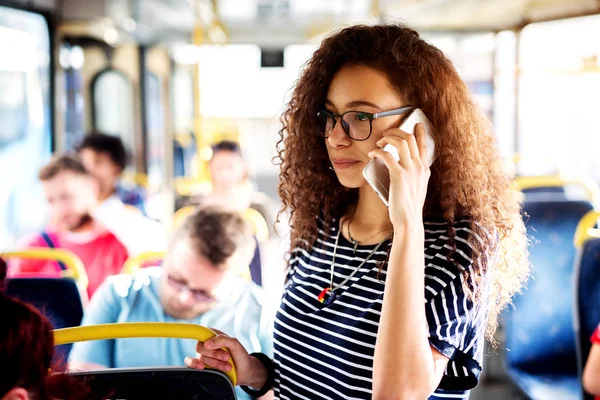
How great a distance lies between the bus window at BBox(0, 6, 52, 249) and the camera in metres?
Result: 3.70

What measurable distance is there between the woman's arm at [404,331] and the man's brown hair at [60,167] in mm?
2678

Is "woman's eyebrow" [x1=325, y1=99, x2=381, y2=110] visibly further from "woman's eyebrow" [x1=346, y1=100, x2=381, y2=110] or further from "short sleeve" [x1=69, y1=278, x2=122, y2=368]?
"short sleeve" [x1=69, y1=278, x2=122, y2=368]

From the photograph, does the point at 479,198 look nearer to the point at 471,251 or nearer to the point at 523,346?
the point at 471,251

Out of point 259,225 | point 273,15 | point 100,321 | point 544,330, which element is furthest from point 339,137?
point 273,15

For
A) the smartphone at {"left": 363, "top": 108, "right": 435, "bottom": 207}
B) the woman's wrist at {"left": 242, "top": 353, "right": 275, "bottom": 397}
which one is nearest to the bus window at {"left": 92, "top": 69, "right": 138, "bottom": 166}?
the woman's wrist at {"left": 242, "top": 353, "right": 275, "bottom": 397}

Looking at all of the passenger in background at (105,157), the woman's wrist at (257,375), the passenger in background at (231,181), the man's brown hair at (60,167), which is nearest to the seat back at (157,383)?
the woman's wrist at (257,375)

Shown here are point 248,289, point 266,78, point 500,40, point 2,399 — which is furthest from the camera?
point 266,78

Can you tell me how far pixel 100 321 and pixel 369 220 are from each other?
1132mm

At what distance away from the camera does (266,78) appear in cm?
830

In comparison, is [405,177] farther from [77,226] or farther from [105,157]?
[105,157]

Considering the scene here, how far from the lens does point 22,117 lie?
13.1 feet

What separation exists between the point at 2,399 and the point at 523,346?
7.20 ft

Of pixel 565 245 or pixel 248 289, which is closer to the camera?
pixel 248 289

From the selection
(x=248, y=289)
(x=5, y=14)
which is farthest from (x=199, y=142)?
(x=248, y=289)
